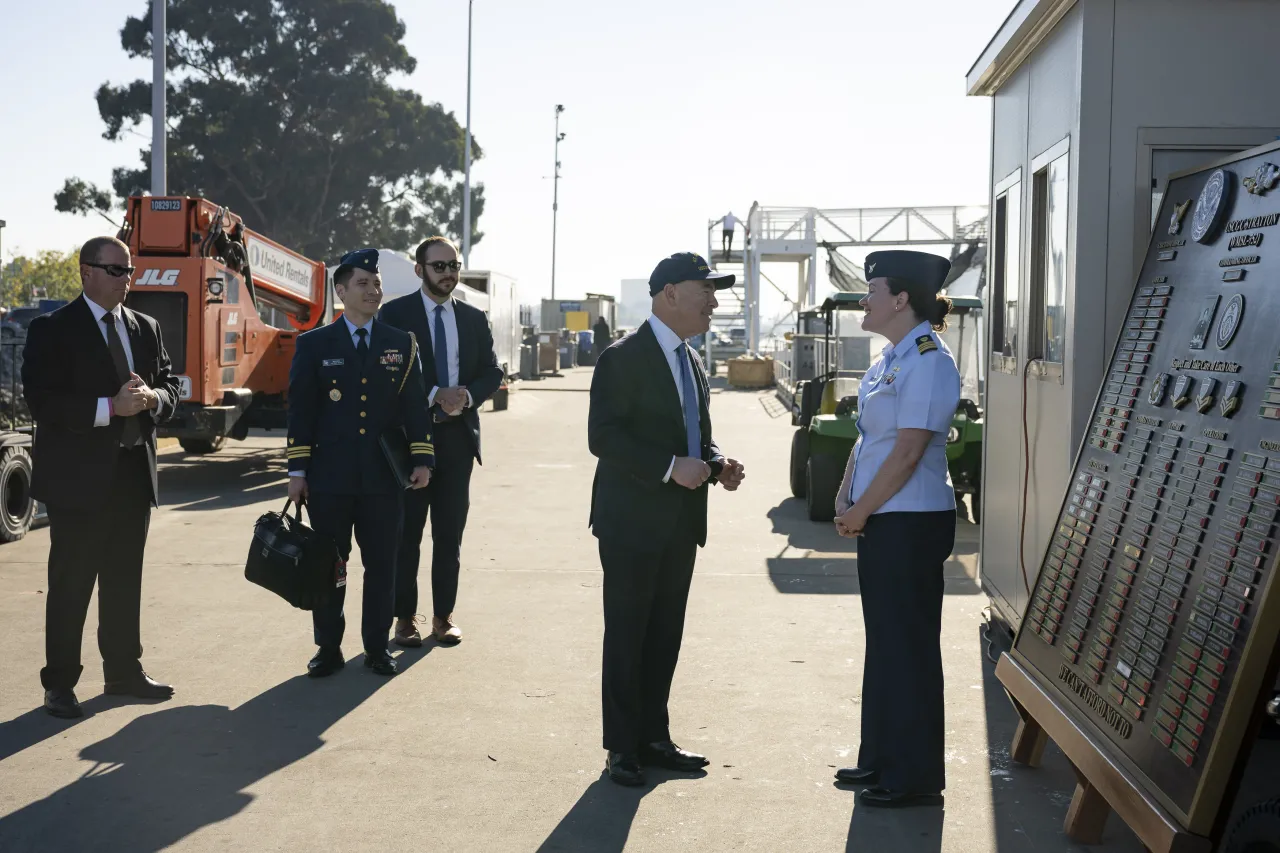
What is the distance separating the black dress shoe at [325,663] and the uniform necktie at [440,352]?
4.80 feet

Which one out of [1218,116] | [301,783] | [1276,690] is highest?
[1218,116]

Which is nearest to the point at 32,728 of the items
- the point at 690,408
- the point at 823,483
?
the point at 690,408

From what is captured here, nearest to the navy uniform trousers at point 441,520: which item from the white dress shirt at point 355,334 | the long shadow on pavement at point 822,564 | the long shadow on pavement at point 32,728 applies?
the white dress shirt at point 355,334

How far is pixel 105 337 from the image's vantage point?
5.73 meters

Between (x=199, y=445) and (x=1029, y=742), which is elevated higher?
(x=199, y=445)

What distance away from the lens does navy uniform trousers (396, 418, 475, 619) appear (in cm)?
700

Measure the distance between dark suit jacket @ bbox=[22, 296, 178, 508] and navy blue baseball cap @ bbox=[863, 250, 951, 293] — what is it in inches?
124

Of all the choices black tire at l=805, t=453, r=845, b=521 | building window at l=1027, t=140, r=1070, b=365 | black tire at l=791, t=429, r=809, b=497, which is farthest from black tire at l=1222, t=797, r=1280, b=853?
black tire at l=791, t=429, r=809, b=497

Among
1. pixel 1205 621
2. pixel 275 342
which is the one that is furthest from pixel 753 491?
pixel 1205 621

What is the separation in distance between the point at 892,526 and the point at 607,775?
138cm

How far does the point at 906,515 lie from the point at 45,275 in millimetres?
64055

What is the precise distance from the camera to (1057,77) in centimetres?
600

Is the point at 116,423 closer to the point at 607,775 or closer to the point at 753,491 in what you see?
the point at 607,775

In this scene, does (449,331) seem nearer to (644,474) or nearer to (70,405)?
(70,405)
